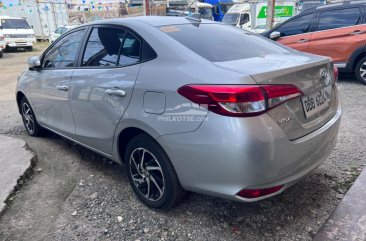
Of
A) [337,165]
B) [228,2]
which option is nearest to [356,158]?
[337,165]

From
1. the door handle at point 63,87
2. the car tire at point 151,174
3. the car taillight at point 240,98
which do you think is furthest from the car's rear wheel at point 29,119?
the car taillight at point 240,98

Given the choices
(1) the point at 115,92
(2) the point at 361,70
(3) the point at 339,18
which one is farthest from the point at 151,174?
(3) the point at 339,18

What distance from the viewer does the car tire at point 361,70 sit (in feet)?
23.0

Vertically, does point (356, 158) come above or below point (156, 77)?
below

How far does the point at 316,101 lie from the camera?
2.54m

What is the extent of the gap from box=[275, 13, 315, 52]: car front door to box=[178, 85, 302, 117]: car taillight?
6027 millimetres

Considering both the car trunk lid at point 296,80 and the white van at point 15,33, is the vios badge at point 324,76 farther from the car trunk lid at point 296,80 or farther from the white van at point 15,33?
the white van at point 15,33

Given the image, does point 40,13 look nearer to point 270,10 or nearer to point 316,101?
point 270,10

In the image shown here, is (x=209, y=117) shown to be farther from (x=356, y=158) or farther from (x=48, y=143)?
(x=48, y=143)

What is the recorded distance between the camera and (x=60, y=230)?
2.73 meters

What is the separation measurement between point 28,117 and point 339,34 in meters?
6.34

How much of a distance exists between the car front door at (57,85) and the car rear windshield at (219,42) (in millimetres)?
1286

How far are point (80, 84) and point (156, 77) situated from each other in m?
1.14

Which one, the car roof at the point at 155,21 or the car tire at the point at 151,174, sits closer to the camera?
the car tire at the point at 151,174
